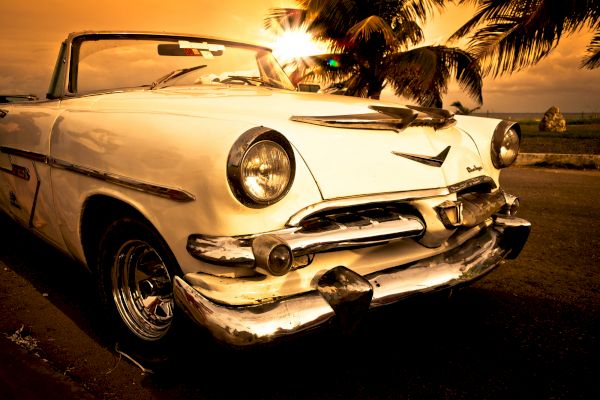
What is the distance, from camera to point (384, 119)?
1.97 m

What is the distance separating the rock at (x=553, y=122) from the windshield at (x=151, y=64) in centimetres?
2552

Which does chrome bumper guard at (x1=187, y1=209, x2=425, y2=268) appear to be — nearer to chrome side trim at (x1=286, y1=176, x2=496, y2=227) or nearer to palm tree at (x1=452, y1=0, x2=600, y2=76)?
chrome side trim at (x1=286, y1=176, x2=496, y2=227)

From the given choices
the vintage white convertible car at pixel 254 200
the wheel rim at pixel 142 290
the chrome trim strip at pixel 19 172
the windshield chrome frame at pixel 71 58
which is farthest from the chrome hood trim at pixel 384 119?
the chrome trim strip at pixel 19 172

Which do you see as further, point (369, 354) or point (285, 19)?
point (285, 19)

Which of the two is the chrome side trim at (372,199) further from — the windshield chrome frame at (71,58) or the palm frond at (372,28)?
the palm frond at (372,28)

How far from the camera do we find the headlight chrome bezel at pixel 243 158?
59.0 inches

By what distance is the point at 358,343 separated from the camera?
213cm

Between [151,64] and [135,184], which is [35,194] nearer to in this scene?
[151,64]

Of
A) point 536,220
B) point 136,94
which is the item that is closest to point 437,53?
point 536,220

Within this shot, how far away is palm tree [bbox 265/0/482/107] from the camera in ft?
35.2

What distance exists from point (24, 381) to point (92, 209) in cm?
74

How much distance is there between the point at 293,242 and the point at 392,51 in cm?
1032

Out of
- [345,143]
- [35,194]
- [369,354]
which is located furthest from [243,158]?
[35,194]

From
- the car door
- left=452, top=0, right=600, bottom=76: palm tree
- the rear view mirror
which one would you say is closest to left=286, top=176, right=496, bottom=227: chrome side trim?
the car door
